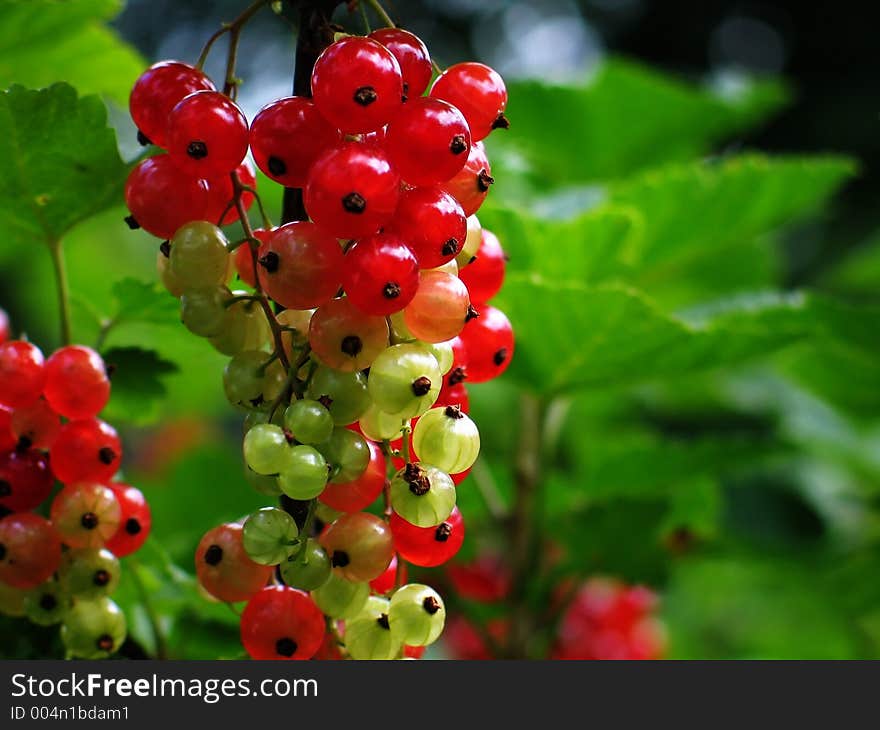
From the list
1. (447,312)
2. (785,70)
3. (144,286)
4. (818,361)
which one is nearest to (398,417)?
(447,312)

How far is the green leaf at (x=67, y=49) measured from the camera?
938 mm

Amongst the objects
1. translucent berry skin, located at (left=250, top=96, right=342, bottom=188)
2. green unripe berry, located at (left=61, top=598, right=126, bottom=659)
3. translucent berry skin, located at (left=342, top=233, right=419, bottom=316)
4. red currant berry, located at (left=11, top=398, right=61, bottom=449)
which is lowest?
green unripe berry, located at (left=61, top=598, right=126, bottom=659)

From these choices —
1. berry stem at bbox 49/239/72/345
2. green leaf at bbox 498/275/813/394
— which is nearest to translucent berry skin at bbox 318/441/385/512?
berry stem at bbox 49/239/72/345

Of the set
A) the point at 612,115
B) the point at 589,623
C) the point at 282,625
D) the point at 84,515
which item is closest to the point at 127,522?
the point at 84,515

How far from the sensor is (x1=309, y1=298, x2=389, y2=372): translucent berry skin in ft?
1.78

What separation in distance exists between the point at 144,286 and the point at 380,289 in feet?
1.15

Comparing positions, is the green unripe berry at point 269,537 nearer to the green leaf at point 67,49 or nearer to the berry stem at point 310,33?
the berry stem at point 310,33

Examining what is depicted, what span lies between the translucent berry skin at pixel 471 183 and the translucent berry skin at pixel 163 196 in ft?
0.49

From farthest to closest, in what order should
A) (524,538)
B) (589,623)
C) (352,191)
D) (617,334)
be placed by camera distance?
(589,623) < (524,538) < (617,334) < (352,191)

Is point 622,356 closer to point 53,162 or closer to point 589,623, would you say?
point 53,162

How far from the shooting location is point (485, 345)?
639mm

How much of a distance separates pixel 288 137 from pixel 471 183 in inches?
4.3

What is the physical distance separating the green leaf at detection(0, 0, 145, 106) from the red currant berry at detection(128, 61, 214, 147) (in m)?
0.38

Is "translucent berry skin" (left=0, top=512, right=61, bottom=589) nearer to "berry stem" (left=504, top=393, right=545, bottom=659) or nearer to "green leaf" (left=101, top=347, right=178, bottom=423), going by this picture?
"green leaf" (left=101, top=347, right=178, bottom=423)
